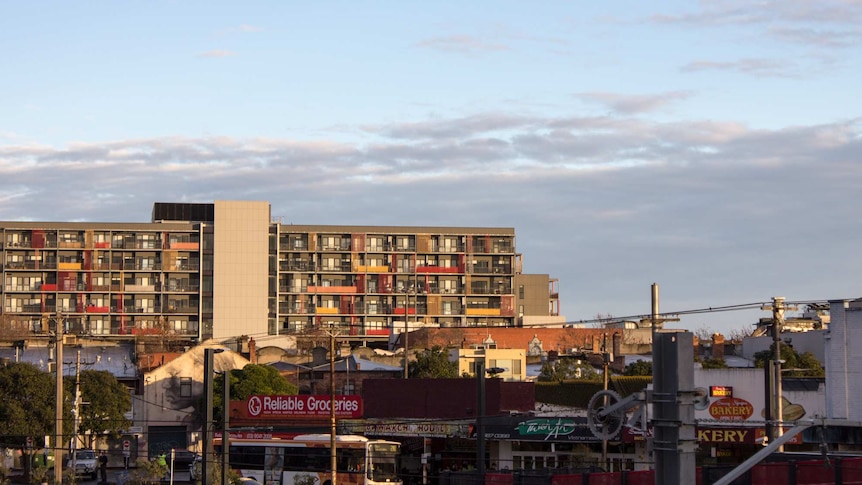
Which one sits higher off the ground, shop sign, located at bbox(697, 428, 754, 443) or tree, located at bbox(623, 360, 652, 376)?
tree, located at bbox(623, 360, 652, 376)

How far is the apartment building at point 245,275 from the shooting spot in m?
154

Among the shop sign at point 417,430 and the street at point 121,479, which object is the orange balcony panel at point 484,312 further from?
the shop sign at point 417,430

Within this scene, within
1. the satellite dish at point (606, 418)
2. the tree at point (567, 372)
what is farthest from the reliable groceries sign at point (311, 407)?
the satellite dish at point (606, 418)

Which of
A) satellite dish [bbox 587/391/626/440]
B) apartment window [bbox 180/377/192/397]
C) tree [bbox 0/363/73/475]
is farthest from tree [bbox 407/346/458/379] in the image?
satellite dish [bbox 587/391/626/440]

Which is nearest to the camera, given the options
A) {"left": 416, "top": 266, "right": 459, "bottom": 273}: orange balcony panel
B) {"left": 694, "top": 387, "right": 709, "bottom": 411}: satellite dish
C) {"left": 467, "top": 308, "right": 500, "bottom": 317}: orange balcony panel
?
{"left": 694, "top": 387, "right": 709, "bottom": 411}: satellite dish

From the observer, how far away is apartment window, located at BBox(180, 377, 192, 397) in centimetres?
9088

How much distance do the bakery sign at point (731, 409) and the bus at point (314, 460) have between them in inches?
815

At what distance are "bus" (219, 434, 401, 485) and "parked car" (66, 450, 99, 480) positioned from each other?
1607cm

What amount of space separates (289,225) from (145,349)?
159 feet

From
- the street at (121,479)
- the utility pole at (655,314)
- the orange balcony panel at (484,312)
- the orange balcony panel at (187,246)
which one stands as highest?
the orange balcony panel at (187,246)

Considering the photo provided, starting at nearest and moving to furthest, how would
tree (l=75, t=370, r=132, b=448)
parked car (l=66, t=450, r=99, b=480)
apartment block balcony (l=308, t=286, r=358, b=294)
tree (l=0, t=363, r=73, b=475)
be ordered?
tree (l=0, t=363, r=73, b=475) → parked car (l=66, t=450, r=99, b=480) → tree (l=75, t=370, r=132, b=448) → apartment block balcony (l=308, t=286, r=358, b=294)

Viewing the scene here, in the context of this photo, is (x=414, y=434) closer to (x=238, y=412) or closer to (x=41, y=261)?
(x=238, y=412)

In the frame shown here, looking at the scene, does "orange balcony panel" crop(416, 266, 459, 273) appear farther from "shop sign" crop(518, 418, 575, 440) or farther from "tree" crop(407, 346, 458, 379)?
"shop sign" crop(518, 418, 575, 440)

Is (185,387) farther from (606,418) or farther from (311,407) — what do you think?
(606,418)
